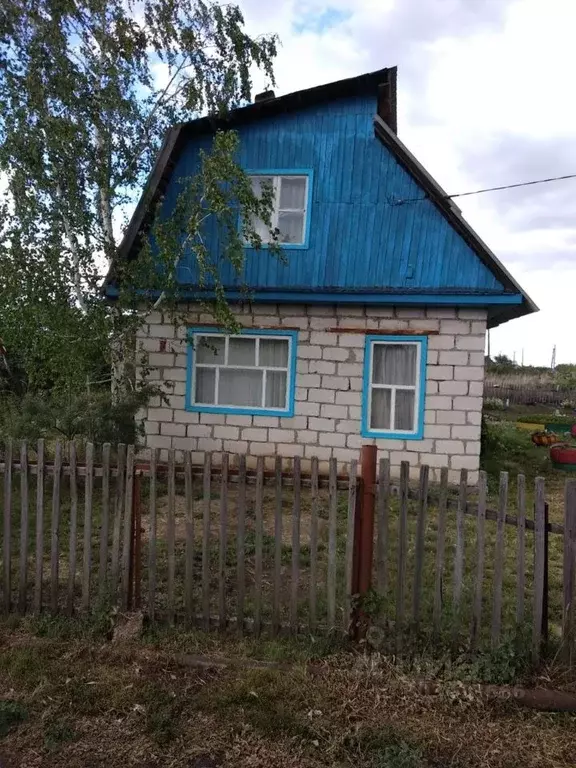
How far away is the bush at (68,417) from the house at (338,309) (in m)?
1.41

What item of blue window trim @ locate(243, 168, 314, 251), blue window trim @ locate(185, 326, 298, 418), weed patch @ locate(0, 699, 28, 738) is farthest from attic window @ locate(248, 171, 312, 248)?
weed patch @ locate(0, 699, 28, 738)

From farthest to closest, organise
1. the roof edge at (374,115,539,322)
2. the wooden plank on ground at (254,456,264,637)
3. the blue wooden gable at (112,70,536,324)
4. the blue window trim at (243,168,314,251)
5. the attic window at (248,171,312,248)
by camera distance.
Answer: the attic window at (248,171,312,248) → the blue window trim at (243,168,314,251) → the blue wooden gable at (112,70,536,324) → the roof edge at (374,115,539,322) → the wooden plank on ground at (254,456,264,637)

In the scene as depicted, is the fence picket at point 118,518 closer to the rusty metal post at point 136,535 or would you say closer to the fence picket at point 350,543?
the rusty metal post at point 136,535

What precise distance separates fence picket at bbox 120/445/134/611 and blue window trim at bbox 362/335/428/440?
5.83 meters

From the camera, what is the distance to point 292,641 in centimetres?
393

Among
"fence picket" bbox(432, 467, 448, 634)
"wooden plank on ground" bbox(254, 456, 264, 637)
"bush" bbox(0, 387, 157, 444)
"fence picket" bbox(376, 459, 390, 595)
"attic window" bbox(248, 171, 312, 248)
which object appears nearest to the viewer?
"fence picket" bbox(432, 467, 448, 634)

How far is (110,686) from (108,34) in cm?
1062

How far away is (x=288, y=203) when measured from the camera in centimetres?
990

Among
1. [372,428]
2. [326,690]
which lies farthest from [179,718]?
[372,428]

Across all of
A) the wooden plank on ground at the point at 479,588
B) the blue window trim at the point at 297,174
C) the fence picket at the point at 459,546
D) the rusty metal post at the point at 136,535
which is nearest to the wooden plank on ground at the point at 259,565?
the rusty metal post at the point at 136,535

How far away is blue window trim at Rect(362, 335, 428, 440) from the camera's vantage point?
9414 mm

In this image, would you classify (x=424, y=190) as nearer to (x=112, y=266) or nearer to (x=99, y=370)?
(x=112, y=266)

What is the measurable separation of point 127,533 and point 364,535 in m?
1.81

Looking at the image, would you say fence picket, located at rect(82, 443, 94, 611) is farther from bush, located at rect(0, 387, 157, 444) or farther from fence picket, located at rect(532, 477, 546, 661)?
bush, located at rect(0, 387, 157, 444)
